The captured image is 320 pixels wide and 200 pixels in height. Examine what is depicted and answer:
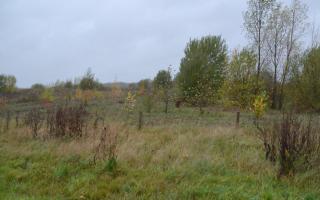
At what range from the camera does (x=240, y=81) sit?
2773cm

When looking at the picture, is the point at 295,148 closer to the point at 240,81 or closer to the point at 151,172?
the point at 151,172

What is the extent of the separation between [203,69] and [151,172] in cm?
Result: 2543

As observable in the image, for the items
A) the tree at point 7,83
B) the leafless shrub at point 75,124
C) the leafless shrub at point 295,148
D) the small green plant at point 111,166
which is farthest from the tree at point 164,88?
the tree at point 7,83

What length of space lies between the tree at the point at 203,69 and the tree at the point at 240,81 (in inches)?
59.0

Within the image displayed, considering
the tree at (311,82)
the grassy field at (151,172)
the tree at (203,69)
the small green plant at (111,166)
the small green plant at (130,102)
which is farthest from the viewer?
the tree at (203,69)

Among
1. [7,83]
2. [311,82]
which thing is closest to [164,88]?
[311,82]

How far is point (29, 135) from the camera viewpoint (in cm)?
1245

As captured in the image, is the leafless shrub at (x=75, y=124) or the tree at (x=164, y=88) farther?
the tree at (x=164, y=88)

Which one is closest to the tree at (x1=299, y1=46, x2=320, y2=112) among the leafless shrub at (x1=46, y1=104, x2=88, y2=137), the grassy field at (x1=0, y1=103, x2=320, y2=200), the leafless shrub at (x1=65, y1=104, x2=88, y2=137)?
the grassy field at (x1=0, y1=103, x2=320, y2=200)

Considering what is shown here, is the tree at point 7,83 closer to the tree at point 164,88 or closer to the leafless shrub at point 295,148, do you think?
the tree at point 164,88

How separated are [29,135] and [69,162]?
4600 mm

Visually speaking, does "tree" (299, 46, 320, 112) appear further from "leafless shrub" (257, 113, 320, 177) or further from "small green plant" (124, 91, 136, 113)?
"leafless shrub" (257, 113, 320, 177)

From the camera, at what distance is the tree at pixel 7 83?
50463 millimetres

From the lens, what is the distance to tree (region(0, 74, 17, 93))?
5046 centimetres
